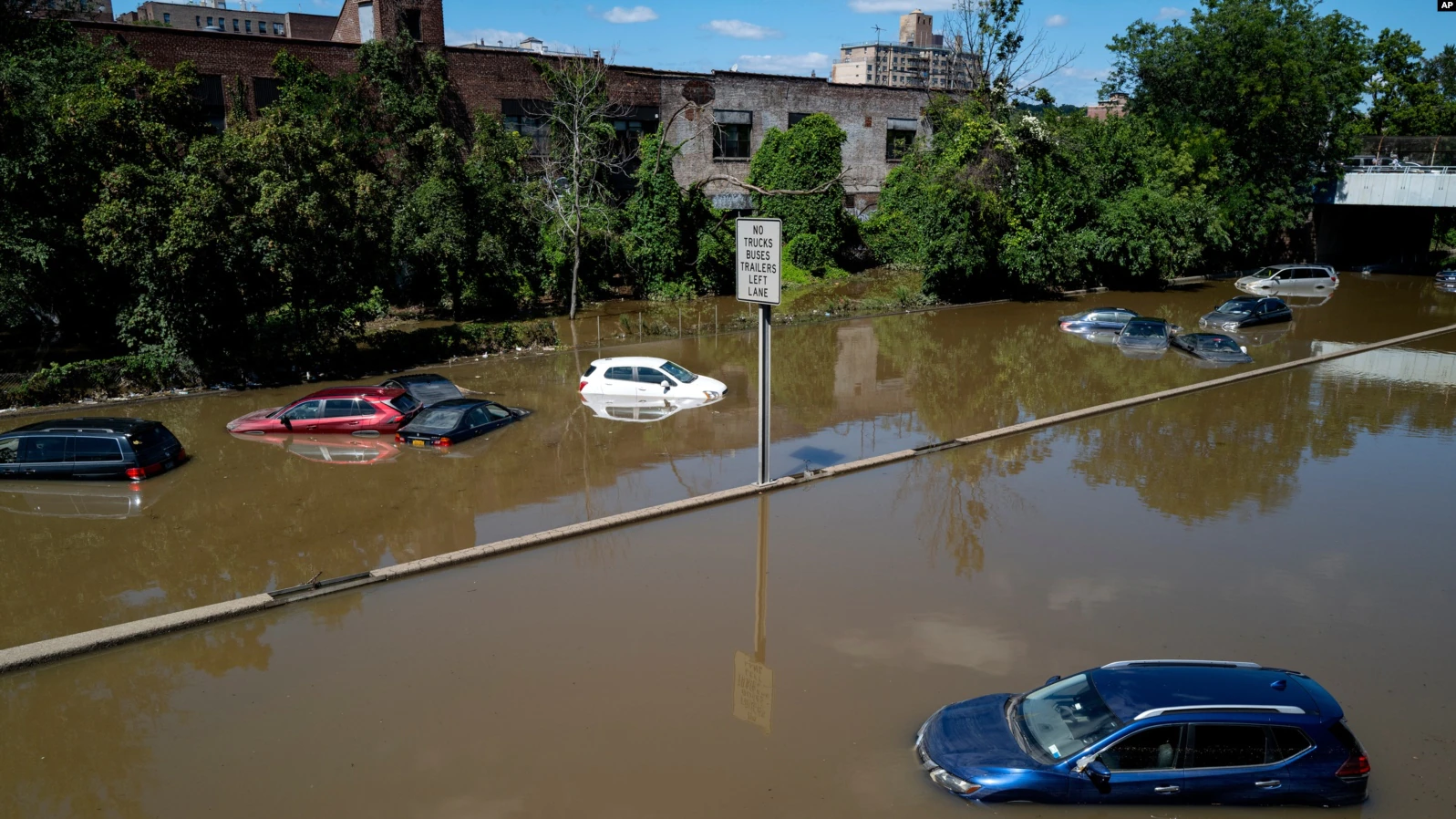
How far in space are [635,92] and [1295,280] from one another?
3217cm

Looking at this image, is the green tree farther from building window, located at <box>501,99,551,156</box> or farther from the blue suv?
the blue suv

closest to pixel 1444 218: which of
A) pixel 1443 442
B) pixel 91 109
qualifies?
pixel 1443 442

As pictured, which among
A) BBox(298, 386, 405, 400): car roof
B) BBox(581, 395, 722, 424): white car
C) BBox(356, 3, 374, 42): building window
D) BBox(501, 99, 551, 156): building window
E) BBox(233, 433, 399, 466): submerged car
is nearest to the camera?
BBox(233, 433, 399, 466): submerged car

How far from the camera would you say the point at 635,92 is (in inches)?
1758

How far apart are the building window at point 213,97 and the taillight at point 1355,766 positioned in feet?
128

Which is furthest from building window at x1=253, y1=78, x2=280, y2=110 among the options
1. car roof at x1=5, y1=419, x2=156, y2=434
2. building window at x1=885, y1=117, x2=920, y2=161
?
building window at x1=885, y1=117, x2=920, y2=161

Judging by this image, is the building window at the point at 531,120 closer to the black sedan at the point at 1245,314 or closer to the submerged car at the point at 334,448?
the submerged car at the point at 334,448

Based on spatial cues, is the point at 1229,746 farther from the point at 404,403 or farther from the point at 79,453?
the point at 79,453

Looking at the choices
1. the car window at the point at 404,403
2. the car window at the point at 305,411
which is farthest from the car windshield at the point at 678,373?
the car window at the point at 305,411

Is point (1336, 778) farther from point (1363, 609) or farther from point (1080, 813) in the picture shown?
point (1363, 609)

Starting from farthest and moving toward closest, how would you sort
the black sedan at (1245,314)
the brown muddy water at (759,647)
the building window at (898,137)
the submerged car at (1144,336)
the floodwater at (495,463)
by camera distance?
the building window at (898,137), the black sedan at (1245,314), the submerged car at (1144,336), the floodwater at (495,463), the brown muddy water at (759,647)

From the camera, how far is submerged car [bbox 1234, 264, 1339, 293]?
44.4 metres

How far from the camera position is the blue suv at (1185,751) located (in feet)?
26.7

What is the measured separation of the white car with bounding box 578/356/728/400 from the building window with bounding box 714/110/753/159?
2636 centimetres
